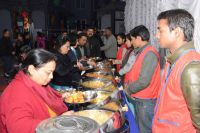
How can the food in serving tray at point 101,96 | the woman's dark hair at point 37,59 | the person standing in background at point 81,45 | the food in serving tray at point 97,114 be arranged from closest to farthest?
the woman's dark hair at point 37,59 < the food in serving tray at point 97,114 < the food in serving tray at point 101,96 < the person standing in background at point 81,45

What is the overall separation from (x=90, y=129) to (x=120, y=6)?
44.8 ft

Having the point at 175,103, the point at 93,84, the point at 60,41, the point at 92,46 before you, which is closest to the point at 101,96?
the point at 93,84

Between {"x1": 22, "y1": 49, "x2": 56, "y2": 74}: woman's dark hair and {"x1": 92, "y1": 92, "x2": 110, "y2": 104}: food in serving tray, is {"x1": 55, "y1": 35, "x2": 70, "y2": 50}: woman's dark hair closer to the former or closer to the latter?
{"x1": 92, "y1": 92, "x2": 110, "y2": 104}: food in serving tray

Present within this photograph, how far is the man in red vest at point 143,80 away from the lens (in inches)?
128

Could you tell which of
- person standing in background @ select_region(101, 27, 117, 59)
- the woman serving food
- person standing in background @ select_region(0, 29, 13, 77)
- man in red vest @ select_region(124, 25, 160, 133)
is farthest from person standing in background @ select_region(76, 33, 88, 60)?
person standing in background @ select_region(0, 29, 13, 77)

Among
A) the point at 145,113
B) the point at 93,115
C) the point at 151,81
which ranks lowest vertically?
the point at 145,113

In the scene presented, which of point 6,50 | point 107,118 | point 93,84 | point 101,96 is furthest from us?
point 6,50

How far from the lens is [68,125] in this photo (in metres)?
1.57

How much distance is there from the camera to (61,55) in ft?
12.7

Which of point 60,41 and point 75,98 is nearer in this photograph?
point 75,98

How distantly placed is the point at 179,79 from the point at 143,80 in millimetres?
1616

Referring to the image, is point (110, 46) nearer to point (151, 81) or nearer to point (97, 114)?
point (151, 81)

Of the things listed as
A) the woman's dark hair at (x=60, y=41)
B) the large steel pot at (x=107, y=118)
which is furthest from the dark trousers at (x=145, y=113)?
the woman's dark hair at (x=60, y=41)

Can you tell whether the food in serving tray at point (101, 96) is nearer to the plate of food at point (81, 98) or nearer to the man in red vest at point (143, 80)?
the plate of food at point (81, 98)
